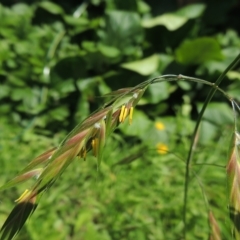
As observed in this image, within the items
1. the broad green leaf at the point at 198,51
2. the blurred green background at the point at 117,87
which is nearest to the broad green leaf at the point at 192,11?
the blurred green background at the point at 117,87

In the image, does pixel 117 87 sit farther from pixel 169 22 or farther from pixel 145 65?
pixel 169 22

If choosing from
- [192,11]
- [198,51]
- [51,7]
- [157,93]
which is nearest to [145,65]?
[157,93]

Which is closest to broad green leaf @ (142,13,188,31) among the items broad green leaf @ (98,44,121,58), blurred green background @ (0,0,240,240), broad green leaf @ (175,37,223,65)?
blurred green background @ (0,0,240,240)

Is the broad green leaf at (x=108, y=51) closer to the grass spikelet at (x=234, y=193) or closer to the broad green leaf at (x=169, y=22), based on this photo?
the broad green leaf at (x=169, y=22)

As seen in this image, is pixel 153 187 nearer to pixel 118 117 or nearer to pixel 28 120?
pixel 28 120

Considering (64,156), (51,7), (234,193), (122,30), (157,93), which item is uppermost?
(51,7)

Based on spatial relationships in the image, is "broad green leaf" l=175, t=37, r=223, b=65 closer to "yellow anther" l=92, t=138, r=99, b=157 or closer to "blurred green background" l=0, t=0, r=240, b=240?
"blurred green background" l=0, t=0, r=240, b=240
